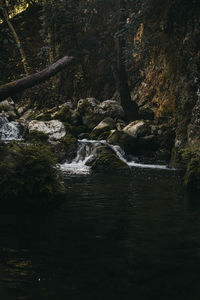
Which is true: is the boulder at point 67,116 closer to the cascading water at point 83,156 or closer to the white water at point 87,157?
the cascading water at point 83,156

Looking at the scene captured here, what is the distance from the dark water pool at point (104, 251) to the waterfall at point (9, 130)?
655 inches

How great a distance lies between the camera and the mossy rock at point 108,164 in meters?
17.6

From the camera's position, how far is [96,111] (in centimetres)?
2675

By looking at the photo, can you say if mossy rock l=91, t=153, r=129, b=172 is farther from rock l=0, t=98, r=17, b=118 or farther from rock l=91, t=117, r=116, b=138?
rock l=0, t=98, r=17, b=118

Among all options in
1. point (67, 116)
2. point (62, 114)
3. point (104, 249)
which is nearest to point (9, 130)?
point (62, 114)

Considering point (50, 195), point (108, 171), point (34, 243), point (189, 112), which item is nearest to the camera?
point (34, 243)

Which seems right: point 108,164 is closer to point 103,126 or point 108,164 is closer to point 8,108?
point 103,126

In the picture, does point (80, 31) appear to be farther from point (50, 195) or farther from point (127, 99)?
point (50, 195)

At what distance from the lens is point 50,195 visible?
30.0 feet

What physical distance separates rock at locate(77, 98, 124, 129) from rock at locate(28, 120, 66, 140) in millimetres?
3828

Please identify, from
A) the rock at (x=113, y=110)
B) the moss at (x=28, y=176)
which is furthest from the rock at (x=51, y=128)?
the moss at (x=28, y=176)

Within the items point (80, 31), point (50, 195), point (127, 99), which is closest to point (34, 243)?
point (50, 195)

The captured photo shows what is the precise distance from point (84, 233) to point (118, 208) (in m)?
2.45

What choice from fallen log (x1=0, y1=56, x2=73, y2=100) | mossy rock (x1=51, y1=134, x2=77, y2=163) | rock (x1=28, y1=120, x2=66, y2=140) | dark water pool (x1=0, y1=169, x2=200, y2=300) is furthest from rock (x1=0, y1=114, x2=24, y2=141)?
dark water pool (x1=0, y1=169, x2=200, y2=300)
